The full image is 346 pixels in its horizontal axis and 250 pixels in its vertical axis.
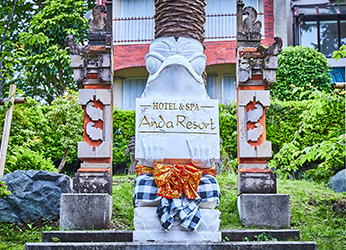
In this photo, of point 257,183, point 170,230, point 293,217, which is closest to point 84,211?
point 170,230

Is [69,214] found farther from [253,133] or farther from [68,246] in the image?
[253,133]

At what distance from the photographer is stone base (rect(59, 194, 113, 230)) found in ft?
20.4

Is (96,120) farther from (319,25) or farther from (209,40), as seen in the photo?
(319,25)

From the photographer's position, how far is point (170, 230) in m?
4.22

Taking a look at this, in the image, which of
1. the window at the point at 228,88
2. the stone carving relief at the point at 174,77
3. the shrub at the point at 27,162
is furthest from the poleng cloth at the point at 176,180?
the window at the point at 228,88

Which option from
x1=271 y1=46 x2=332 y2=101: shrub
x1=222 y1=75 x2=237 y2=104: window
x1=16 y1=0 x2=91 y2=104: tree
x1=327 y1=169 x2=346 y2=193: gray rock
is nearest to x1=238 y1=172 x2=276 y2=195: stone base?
x1=327 y1=169 x2=346 y2=193: gray rock

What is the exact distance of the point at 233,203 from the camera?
7.02m

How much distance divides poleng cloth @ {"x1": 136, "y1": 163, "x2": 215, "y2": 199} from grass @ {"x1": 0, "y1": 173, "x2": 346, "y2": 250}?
2.37m

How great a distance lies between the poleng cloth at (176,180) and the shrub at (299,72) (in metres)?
8.65

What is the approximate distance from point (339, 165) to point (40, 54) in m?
9.59

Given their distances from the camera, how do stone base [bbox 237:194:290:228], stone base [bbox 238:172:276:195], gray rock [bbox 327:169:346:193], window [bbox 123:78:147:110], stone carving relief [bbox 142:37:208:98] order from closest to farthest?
1. stone carving relief [bbox 142:37:208:98]
2. stone base [bbox 237:194:290:228]
3. stone base [bbox 238:172:276:195]
4. gray rock [bbox 327:169:346:193]
5. window [bbox 123:78:147:110]

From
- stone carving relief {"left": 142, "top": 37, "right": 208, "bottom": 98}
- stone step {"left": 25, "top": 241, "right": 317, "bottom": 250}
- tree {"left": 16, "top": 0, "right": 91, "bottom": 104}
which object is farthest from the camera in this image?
tree {"left": 16, "top": 0, "right": 91, "bottom": 104}

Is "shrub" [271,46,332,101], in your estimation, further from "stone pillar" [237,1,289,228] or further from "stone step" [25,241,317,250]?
"stone step" [25,241,317,250]

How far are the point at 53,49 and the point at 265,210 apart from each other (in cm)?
958
